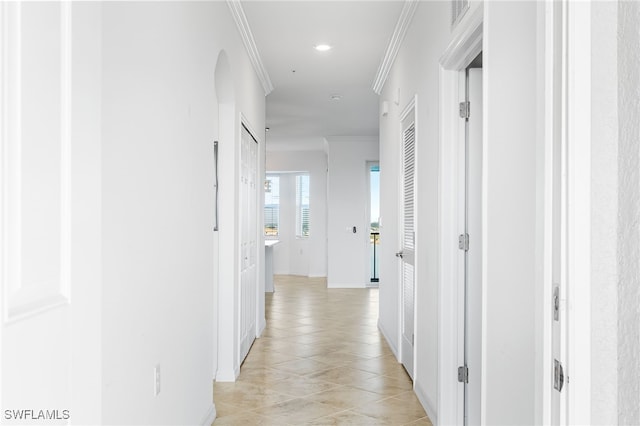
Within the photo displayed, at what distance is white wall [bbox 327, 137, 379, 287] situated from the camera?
9.65 meters

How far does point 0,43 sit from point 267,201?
→ 11.2m

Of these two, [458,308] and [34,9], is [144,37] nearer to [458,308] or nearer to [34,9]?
[34,9]

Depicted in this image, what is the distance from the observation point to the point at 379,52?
484 cm

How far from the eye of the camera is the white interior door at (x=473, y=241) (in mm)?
2852

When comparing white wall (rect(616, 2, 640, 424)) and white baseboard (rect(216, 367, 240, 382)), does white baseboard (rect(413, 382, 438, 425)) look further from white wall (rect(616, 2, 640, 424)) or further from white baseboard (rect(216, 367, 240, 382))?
white wall (rect(616, 2, 640, 424))

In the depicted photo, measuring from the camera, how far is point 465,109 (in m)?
2.88

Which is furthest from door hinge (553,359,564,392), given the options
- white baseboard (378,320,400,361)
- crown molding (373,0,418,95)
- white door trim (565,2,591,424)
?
white baseboard (378,320,400,361)

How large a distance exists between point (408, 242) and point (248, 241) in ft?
4.82

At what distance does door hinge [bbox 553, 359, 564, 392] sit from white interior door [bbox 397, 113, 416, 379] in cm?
280

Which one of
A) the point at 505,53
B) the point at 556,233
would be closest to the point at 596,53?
the point at 556,233

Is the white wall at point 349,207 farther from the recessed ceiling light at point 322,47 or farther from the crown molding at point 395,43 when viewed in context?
the recessed ceiling light at point 322,47

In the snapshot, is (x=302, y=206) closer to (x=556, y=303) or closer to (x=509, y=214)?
(x=509, y=214)

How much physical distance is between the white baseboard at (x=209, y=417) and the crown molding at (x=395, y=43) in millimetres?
2926

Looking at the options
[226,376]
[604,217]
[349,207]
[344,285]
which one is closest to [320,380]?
[226,376]
